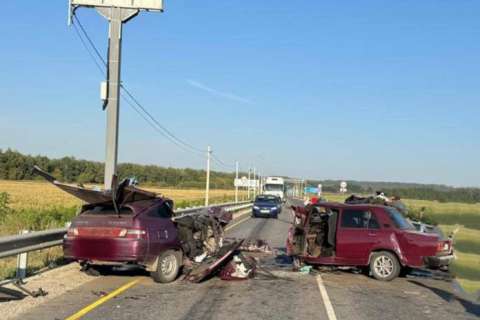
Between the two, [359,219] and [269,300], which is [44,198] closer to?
[359,219]

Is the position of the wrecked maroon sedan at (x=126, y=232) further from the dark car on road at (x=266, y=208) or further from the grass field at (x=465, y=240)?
the dark car on road at (x=266, y=208)

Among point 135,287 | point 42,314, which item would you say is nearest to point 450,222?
point 135,287

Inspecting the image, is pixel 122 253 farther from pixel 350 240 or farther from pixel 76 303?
Answer: pixel 350 240

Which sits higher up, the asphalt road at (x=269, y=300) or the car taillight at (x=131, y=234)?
the car taillight at (x=131, y=234)

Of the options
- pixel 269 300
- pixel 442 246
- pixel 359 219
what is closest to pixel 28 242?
pixel 269 300

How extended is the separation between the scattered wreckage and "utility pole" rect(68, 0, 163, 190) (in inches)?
267

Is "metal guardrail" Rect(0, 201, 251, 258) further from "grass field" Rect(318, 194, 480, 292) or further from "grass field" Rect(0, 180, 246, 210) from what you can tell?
"grass field" Rect(0, 180, 246, 210)

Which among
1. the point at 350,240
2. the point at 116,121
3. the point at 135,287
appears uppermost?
the point at 116,121

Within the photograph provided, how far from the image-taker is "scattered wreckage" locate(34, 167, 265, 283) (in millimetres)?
11391

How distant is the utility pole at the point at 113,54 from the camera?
1966cm

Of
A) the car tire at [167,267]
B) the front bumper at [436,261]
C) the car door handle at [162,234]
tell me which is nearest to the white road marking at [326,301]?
the front bumper at [436,261]

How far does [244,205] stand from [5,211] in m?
36.6

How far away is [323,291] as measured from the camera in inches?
452

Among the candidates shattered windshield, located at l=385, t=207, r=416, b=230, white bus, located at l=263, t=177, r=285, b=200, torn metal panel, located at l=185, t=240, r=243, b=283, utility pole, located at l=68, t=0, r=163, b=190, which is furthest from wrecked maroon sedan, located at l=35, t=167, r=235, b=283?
white bus, located at l=263, t=177, r=285, b=200
